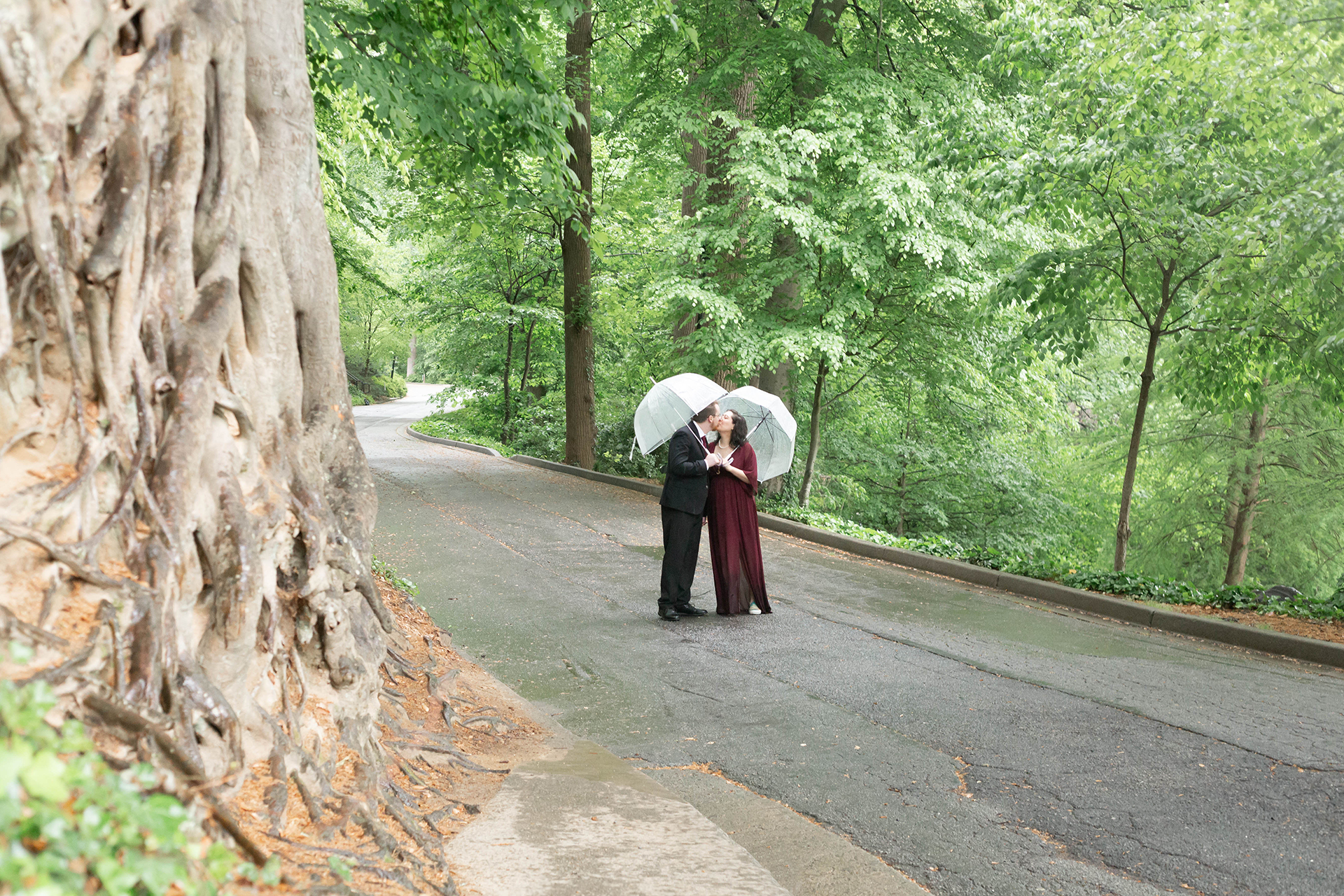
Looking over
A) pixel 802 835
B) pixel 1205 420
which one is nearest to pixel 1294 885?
pixel 802 835

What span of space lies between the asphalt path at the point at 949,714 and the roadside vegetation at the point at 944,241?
3099 mm

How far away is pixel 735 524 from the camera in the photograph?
31.6 ft

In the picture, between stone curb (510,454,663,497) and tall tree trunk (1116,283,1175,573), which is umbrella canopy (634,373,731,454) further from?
stone curb (510,454,663,497)

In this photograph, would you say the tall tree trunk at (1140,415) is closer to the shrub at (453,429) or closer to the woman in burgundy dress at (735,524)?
the woman in burgundy dress at (735,524)

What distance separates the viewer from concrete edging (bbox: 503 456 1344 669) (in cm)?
900

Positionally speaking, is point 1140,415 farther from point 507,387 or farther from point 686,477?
point 507,387

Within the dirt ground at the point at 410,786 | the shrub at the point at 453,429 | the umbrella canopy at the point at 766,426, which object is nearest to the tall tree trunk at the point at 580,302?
the shrub at the point at 453,429

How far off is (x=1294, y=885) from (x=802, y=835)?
2.08 m

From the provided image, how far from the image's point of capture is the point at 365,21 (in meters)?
8.77

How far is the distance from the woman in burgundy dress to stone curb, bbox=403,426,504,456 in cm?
1762

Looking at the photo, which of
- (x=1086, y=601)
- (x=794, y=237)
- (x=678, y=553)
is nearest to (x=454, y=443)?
(x=794, y=237)

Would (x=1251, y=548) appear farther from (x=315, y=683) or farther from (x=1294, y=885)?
(x=315, y=683)

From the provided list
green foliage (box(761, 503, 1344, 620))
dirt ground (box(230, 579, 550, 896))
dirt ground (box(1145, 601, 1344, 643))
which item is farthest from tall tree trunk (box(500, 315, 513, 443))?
dirt ground (box(230, 579, 550, 896))

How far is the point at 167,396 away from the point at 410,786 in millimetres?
1977
